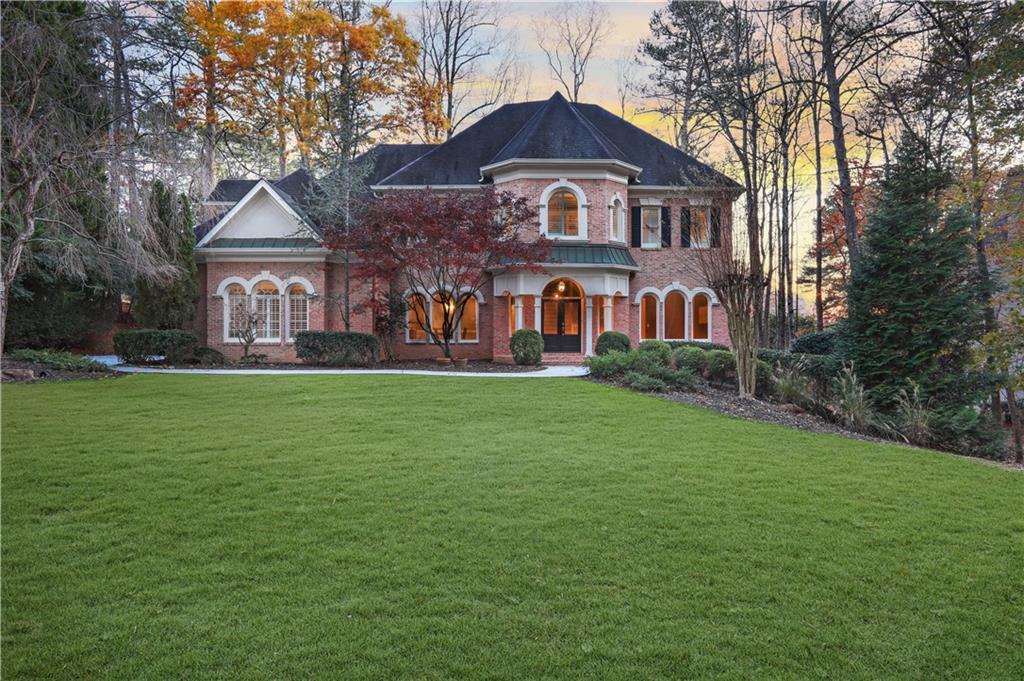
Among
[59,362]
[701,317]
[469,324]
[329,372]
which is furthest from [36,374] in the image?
[701,317]

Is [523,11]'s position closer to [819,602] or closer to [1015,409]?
[1015,409]

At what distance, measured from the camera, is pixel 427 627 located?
3.32 meters

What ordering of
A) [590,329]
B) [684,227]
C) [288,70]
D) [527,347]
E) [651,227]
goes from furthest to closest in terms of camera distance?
[288,70]
[651,227]
[684,227]
[590,329]
[527,347]

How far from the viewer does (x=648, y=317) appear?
22.6m

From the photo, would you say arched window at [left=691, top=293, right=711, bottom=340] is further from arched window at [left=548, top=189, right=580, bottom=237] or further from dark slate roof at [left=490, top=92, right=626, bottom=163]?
dark slate roof at [left=490, top=92, right=626, bottom=163]

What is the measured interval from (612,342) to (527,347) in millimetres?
3262

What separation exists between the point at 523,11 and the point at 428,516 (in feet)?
113

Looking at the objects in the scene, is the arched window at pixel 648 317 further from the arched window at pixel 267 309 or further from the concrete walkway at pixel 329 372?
the arched window at pixel 267 309

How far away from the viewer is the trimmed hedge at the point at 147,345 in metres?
17.1

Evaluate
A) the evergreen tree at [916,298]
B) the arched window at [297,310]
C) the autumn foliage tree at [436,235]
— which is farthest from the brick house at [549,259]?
the evergreen tree at [916,298]

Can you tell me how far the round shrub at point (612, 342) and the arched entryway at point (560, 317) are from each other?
189 centimetres

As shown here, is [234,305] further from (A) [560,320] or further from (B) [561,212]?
(B) [561,212]

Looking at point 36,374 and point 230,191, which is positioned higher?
point 230,191

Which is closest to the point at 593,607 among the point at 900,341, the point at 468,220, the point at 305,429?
the point at 305,429
